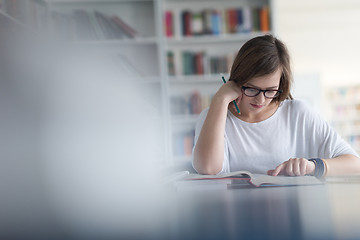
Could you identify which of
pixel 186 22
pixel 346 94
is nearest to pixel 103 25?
pixel 186 22

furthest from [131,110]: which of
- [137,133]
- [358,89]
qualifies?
[358,89]

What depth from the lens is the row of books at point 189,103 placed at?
126 inches

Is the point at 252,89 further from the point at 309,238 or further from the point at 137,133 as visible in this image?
the point at 309,238

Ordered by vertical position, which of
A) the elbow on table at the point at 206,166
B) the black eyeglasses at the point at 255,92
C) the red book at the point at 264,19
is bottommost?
the elbow on table at the point at 206,166

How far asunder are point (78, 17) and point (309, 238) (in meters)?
2.83

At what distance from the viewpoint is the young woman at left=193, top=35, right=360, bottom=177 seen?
1.12 meters

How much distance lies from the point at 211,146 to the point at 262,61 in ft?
1.04

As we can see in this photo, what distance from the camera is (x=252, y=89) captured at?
1.17 meters

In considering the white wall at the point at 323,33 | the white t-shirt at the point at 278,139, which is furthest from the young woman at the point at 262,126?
the white wall at the point at 323,33

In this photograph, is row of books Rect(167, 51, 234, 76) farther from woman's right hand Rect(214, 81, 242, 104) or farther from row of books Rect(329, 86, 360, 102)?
row of books Rect(329, 86, 360, 102)

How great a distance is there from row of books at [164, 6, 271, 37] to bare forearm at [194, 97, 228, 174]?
7.05 feet

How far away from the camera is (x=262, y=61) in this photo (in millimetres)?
1124

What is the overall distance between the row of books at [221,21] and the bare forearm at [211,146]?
2.15m

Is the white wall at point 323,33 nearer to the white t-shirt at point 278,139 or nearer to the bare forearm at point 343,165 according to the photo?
the white t-shirt at point 278,139
